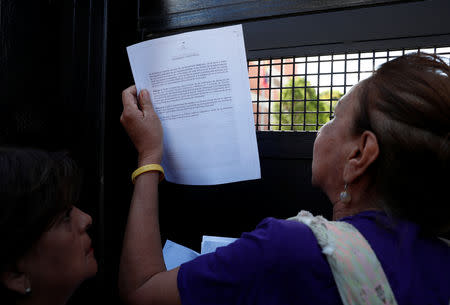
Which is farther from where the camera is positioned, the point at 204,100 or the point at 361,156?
the point at 204,100

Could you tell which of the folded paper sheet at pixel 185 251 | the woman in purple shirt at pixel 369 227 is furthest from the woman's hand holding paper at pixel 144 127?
the folded paper sheet at pixel 185 251

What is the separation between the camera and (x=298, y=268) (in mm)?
585

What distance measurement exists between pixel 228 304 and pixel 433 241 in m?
0.40

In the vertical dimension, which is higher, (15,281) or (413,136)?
(413,136)

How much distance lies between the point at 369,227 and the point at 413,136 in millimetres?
180

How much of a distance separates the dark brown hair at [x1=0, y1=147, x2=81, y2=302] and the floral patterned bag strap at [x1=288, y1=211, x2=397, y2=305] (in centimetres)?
50

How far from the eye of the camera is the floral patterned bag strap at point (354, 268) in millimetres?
561

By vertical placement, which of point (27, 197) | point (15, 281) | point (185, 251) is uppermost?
point (27, 197)

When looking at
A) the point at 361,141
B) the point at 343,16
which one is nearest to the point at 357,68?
the point at 343,16

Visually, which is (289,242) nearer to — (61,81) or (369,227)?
(369,227)

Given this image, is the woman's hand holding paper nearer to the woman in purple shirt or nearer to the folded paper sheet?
the woman in purple shirt

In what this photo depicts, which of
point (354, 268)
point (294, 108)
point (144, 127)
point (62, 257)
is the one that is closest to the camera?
point (354, 268)

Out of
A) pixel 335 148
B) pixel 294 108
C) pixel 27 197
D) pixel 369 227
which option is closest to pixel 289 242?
pixel 369 227

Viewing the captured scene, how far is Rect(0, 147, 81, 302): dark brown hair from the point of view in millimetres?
638
